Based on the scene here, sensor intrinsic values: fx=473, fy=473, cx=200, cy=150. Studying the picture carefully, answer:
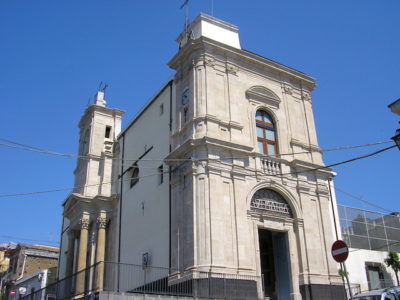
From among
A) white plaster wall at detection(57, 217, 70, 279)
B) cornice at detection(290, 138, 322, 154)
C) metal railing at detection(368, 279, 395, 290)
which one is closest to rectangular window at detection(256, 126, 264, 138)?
cornice at detection(290, 138, 322, 154)

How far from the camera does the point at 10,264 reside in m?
48.7

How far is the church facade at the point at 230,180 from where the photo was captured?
61.5 ft

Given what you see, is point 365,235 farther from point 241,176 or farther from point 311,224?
point 241,176

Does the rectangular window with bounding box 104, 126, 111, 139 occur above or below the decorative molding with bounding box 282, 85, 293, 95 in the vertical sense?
above

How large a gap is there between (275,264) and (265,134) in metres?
6.05

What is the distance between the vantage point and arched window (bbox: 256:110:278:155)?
22.2m

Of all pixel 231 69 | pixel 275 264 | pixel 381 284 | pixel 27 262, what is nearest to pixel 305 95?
pixel 231 69

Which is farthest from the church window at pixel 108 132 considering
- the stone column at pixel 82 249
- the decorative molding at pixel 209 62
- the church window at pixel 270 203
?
the church window at pixel 270 203

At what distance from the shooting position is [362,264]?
24.0m

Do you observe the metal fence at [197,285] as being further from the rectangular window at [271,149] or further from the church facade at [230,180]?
the rectangular window at [271,149]

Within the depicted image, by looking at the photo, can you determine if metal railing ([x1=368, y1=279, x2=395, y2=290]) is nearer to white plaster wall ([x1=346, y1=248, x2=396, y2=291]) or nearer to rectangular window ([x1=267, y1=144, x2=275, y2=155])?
white plaster wall ([x1=346, y1=248, x2=396, y2=291])

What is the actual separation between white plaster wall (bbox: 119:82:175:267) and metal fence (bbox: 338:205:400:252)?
9561 millimetres

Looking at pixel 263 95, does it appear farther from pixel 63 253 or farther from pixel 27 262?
pixel 27 262

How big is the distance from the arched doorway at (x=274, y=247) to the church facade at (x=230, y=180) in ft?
0.15
